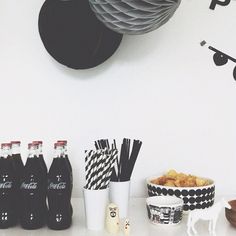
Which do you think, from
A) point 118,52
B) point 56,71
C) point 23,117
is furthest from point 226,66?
point 23,117

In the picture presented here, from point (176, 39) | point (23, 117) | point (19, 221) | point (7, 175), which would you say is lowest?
point (19, 221)

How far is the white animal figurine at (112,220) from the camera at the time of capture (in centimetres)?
110

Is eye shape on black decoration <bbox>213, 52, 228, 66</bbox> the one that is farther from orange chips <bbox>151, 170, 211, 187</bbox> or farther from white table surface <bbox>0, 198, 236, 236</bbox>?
white table surface <bbox>0, 198, 236, 236</bbox>

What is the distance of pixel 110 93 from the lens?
1508mm

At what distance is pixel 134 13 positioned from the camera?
3.59ft

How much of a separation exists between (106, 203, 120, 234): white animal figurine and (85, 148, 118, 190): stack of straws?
0.21 feet

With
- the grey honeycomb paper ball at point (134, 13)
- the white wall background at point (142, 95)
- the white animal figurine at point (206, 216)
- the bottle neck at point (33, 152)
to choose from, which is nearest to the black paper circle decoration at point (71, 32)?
the white wall background at point (142, 95)

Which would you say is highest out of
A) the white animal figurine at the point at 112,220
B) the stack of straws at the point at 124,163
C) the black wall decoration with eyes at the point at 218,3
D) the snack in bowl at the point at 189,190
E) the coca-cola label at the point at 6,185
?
the black wall decoration with eyes at the point at 218,3

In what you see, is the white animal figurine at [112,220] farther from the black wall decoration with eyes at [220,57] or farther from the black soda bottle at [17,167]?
the black wall decoration with eyes at [220,57]

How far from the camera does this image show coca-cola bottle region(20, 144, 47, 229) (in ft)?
3.72

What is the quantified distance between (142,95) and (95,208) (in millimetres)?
538

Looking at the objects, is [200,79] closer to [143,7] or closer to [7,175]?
[143,7]

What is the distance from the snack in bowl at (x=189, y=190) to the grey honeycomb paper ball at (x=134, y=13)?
18.8 inches

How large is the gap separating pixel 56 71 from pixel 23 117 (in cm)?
20
